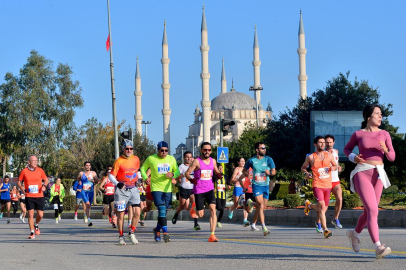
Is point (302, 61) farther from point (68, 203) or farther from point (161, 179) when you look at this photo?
point (161, 179)

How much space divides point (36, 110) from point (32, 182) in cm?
4264

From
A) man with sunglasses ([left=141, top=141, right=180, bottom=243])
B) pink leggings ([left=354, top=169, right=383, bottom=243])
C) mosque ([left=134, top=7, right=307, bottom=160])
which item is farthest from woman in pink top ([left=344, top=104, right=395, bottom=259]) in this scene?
mosque ([left=134, top=7, right=307, bottom=160])

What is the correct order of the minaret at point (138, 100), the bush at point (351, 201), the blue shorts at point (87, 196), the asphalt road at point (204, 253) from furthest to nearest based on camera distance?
1. the minaret at point (138, 100)
2. the bush at point (351, 201)
3. the blue shorts at point (87, 196)
4. the asphalt road at point (204, 253)

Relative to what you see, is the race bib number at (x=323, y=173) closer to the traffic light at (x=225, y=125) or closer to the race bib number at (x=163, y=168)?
the race bib number at (x=163, y=168)

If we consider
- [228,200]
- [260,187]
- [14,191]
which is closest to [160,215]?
[260,187]

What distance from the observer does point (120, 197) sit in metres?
12.3

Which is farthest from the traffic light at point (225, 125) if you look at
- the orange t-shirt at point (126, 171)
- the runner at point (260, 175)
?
the orange t-shirt at point (126, 171)

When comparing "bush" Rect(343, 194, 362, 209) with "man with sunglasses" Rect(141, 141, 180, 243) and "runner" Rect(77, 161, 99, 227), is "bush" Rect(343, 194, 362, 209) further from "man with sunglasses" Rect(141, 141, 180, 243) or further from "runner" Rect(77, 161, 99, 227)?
"man with sunglasses" Rect(141, 141, 180, 243)

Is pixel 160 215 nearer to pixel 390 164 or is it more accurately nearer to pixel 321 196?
pixel 321 196

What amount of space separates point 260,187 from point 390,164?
1134 inches

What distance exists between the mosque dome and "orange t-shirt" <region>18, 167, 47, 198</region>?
14781 centimetres

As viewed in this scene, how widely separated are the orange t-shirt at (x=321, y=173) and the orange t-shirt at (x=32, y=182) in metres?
5.23

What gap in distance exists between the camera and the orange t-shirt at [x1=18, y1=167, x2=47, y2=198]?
1477cm

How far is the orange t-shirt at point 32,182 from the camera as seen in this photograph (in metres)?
14.8
